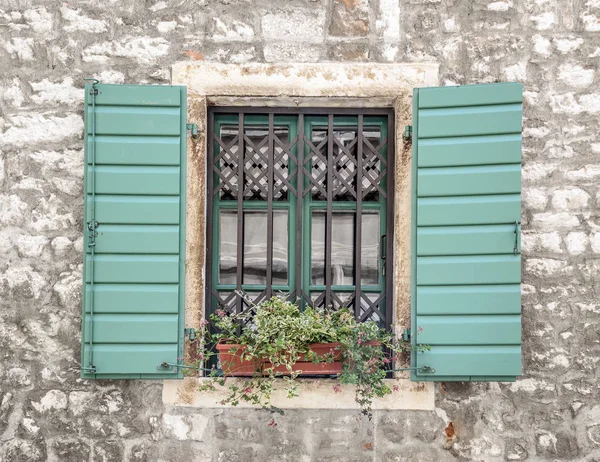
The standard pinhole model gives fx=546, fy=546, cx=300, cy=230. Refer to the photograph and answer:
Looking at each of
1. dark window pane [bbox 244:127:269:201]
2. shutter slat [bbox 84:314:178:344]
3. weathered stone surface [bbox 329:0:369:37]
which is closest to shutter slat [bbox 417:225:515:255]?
dark window pane [bbox 244:127:269:201]

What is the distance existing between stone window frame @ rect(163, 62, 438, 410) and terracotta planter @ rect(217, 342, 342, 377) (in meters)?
0.19

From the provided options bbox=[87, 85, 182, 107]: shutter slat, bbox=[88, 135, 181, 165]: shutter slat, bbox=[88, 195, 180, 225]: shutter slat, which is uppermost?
bbox=[87, 85, 182, 107]: shutter slat

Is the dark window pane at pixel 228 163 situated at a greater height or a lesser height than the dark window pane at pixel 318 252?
greater

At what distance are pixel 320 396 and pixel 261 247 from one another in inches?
35.0

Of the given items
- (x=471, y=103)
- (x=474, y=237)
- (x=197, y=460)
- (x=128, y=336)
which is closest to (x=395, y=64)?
(x=471, y=103)

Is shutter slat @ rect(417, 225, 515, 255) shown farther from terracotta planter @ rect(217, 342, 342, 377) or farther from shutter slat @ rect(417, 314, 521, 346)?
terracotta planter @ rect(217, 342, 342, 377)

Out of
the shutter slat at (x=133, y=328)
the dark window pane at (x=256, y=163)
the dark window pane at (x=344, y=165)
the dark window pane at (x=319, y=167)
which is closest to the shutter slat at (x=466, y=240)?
the dark window pane at (x=344, y=165)

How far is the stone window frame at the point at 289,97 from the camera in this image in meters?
2.96

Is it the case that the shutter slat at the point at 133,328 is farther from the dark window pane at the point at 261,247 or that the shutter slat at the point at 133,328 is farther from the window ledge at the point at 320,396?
the dark window pane at the point at 261,247

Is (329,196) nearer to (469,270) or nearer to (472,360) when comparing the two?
(469,270)

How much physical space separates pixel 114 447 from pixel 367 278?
1.68 metres

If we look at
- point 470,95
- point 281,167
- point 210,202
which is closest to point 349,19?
point 470,95

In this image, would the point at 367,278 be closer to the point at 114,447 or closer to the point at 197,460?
the point at 197,460

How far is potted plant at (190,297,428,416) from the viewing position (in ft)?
8.82
